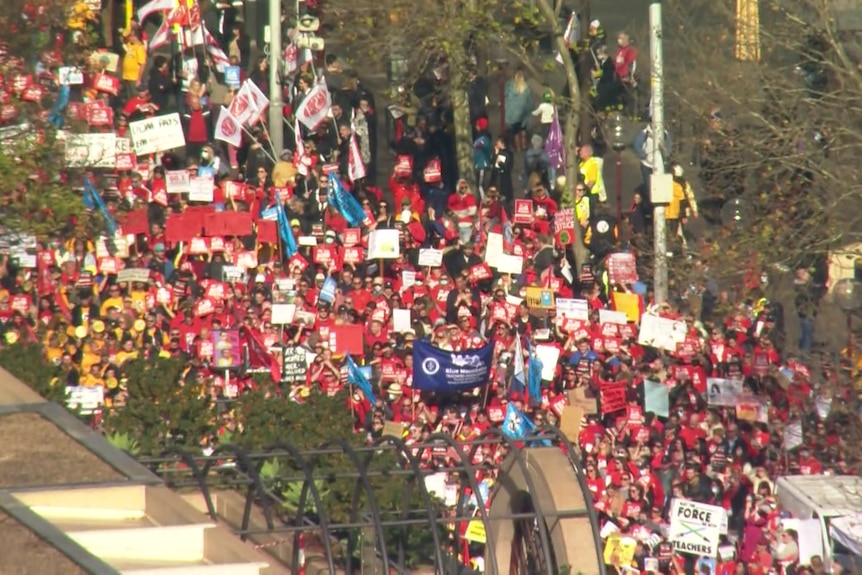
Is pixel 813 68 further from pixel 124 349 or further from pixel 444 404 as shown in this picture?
pixel 124 349

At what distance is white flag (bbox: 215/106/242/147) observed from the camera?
32656mm

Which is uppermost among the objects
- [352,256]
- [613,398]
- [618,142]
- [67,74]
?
[618,142]

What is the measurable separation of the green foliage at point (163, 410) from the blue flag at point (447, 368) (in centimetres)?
348

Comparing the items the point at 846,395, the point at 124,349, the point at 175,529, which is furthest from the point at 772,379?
the point at 175,529

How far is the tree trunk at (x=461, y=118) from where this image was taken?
33500 millimetres

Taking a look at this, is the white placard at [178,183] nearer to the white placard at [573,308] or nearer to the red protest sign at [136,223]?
the red protest sign at [136,223]

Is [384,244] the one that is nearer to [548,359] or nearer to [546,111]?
[548,359]

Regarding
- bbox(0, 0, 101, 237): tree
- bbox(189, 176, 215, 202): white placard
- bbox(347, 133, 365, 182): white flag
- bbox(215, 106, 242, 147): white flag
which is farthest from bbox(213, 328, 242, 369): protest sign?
bbox(215, 106, 242, 147): white flag

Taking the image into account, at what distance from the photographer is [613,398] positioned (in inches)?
1061

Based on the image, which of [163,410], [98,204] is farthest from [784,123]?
[163,410]

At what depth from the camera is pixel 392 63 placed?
3500 cm

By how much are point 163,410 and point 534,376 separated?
5586mm

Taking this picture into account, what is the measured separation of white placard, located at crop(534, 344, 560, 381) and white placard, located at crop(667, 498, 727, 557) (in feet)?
11.4

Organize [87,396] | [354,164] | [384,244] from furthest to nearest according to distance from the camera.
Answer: [354,164] → [384,244] → [87,396]
